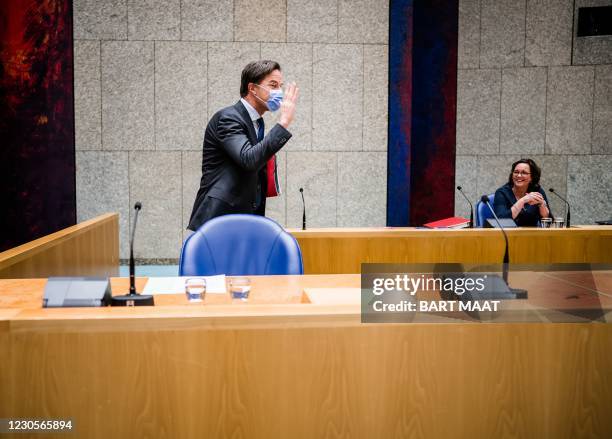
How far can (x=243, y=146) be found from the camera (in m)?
2.87

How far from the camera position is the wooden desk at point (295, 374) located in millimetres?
1396

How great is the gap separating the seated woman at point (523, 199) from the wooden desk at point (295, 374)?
2920mm

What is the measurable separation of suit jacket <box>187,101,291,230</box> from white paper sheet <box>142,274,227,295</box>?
856 mm

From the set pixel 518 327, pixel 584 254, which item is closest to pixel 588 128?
pixel 584 254

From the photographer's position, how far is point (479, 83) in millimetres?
7383

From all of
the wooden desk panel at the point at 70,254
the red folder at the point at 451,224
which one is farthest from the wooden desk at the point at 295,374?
the red folder at the point at 451,224

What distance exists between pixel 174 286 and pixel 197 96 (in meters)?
5.11

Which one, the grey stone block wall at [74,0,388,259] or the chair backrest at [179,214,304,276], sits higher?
the grey stone block wall at [74,0,388,259]

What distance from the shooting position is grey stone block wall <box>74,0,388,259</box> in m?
6.74

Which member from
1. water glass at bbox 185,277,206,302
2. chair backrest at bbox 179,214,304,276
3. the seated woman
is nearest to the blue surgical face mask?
chair backrest at bbox 179,214,304,276

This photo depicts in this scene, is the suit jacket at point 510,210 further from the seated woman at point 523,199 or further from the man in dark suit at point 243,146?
the man in dark suit at point 243,146

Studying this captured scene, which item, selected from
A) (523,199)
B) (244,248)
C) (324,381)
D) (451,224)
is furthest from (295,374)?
(523,199)

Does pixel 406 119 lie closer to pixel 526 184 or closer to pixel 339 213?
pixel 339 213

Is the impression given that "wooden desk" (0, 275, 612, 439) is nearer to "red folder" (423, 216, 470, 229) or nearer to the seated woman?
"red folder" (423, 216, 470, 229)
